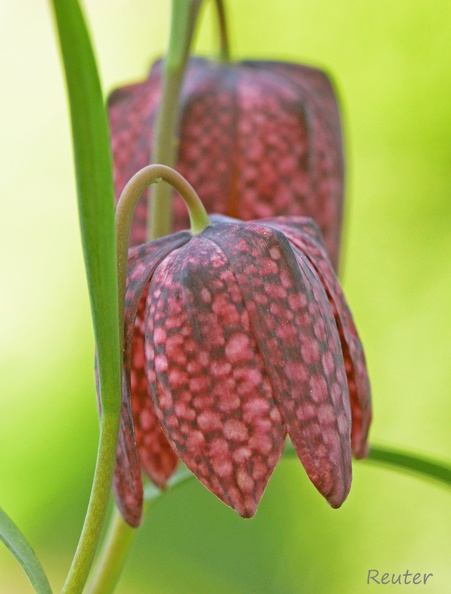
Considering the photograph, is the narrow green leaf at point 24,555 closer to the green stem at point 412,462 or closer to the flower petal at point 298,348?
the flower petal at point 298,348

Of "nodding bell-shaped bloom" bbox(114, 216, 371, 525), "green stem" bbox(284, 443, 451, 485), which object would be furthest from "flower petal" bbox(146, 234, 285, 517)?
"green stem" bbox(284, 443, 451, 485)

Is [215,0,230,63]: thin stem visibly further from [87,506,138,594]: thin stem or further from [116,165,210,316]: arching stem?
[87,506,138,594]: thin stem

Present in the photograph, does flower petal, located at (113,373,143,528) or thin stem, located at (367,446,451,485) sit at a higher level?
flower petal, located at (113,373,143,528)

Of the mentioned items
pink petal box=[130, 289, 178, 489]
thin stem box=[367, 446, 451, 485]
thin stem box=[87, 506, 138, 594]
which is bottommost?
thin stem box=[87, 506, 138, 594]

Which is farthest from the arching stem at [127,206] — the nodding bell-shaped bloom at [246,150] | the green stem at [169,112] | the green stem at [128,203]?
the nodding bell-shaped bloom at [246,150]

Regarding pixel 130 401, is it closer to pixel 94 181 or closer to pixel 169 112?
pixel 94 181

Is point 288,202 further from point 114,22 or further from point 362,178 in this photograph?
point 114,22

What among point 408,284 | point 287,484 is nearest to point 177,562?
point 287,484

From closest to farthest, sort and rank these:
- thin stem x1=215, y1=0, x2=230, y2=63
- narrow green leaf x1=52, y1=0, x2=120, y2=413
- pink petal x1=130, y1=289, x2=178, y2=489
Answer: narrow green leaf x1=52, y1=0, x2=120, y2=413 < pink petal x1=130, y1=289, x2=178, y2=489 < thin stem x1=215, y1=0, x2=230, y2=63

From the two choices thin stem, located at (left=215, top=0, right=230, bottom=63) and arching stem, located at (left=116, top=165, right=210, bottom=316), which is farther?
thin stem, located at (left=215, top=0, right=230, bottom=63)
